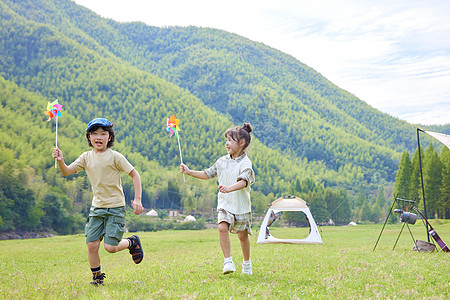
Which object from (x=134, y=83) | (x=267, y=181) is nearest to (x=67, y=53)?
(x=134, y=83)

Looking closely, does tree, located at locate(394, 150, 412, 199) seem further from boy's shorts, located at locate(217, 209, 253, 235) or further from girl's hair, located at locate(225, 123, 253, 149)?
boy's shorts, located at locate(217, 209, 253, 235)

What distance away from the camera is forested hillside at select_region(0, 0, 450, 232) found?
77.8 m

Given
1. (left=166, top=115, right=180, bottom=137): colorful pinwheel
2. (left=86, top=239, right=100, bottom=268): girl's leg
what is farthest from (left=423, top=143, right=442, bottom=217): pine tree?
(left=86, top=239, right=100, bottom=268): girl's leg

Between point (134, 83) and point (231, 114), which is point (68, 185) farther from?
point (231, 114)

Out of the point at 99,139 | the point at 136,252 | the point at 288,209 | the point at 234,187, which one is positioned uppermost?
the point at 99,139

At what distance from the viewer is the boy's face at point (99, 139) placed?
5.80 m

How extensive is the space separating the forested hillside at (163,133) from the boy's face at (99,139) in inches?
2159

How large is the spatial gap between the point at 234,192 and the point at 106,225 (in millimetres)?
1748

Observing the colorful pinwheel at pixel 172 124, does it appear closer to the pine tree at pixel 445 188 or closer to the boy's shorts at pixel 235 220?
the boy's shorts at pixel 235 220

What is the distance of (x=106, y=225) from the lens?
5625 millimetres

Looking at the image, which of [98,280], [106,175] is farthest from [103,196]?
A: [98,280]

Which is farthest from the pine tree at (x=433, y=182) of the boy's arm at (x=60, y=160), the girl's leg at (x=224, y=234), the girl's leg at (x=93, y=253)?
the boy's arm at (x=60, y=160)

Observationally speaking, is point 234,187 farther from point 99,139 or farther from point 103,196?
point 99,139

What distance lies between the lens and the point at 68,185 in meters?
75.8
